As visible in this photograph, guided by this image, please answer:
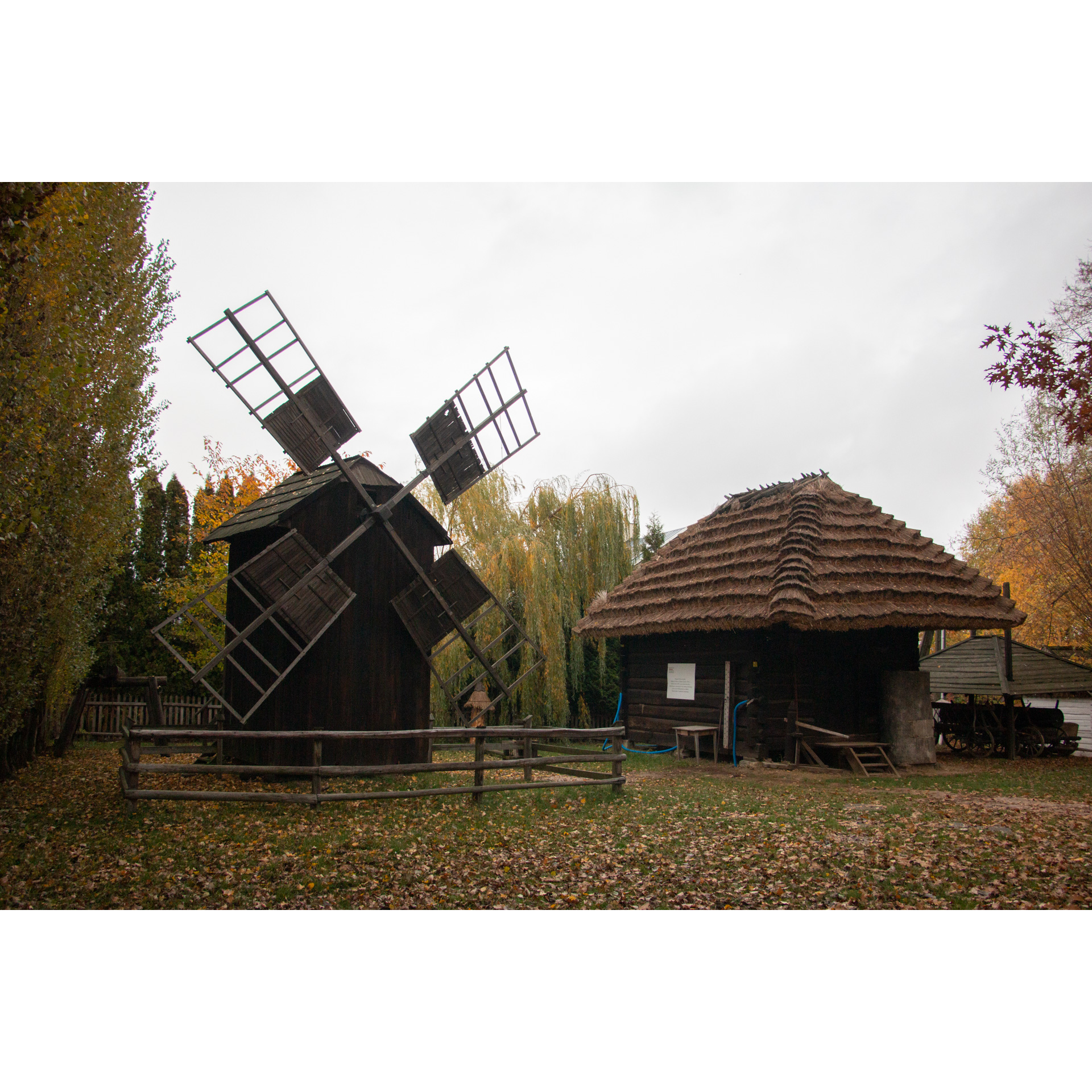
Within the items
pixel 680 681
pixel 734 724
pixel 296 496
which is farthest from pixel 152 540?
pixel 734 724

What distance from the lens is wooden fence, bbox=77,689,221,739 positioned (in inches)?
588

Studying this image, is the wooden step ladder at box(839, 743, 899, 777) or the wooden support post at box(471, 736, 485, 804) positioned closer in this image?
the wooden support post at box(471, 736, 485, 804)

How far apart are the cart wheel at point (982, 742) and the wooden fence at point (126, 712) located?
1455cm

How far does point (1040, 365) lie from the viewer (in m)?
5.62

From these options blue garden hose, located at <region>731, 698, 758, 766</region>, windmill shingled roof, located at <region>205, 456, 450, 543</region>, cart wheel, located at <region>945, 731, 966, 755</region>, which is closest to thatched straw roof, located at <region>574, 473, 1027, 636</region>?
blue garden hose, located at <region>731, 698, 758, 766</region>

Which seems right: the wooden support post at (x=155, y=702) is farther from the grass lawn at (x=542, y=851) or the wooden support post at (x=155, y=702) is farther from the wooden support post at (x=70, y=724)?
the wooden support post at (x=70, y=724)

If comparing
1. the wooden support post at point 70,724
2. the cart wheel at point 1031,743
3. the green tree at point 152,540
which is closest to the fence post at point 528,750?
the wooden support post at point 70,724

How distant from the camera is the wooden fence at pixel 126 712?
588 inches

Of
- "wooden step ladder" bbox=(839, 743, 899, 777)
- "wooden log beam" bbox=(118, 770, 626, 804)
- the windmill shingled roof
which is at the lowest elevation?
"wooden step ladder" bbox=(839, 743, 899, 777)

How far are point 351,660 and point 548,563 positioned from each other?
747 cm

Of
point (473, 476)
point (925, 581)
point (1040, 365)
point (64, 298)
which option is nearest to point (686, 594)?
point (925, 581)

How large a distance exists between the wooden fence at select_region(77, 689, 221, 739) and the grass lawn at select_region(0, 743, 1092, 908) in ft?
23.6

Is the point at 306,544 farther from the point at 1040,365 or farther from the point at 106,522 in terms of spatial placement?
the point at 1040,365

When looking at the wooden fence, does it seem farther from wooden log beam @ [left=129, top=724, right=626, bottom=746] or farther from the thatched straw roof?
the thatched straw roof
